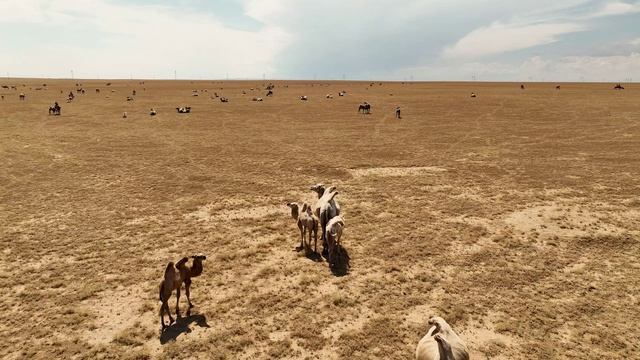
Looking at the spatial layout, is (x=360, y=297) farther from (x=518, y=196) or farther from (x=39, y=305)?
(x=518, y=196)

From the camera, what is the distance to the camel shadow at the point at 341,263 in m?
12.1

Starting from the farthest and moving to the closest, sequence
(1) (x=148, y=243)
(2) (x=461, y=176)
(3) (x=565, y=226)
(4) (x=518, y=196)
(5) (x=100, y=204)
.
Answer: (2) (x=461, y=176) < (4) (x=518, y=196) < (5) (x=100, y=204) < (3) (x=565, y=226) < (1) (x=148, y=243)

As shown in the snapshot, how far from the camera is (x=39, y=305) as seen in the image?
1034cm

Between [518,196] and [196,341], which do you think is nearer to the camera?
[196,341]

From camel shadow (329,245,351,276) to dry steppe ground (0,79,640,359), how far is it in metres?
0.24

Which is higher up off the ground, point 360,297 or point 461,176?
point 461,176

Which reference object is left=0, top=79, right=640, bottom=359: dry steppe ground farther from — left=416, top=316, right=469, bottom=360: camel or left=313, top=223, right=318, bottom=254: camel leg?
left=416, top=316, right=469, bottom=360: camel

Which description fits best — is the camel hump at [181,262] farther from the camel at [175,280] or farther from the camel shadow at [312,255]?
the camel shadow at [312,255]

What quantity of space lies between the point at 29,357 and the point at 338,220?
807cm

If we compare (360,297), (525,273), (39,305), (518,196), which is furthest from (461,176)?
(39,305)

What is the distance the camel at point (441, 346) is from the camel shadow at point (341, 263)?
15.0 ft

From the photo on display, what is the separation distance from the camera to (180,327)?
950 centimetres

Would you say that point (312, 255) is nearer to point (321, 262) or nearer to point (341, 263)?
point (321, 262)

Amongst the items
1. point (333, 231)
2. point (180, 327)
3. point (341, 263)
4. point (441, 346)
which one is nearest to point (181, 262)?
point (180, 327)
